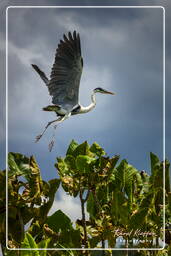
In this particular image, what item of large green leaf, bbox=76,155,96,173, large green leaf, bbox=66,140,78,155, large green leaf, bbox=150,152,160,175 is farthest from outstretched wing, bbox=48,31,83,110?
large green leaf, bbox=150,152,160,175

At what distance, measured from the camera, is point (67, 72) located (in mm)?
6129

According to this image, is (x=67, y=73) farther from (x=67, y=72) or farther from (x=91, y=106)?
(x=91, y=106)

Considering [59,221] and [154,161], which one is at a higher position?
[154,161]

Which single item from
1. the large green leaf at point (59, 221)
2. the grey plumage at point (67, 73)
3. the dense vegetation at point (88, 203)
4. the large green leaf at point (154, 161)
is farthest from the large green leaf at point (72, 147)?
the large green leaf at point (154, 161)

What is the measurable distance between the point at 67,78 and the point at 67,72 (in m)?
0.04

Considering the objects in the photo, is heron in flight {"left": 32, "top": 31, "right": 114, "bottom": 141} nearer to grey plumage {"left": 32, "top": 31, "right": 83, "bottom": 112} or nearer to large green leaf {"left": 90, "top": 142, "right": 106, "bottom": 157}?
grey plumage {"left": 32, "top": 31, "right": 83, "bottom": 112}

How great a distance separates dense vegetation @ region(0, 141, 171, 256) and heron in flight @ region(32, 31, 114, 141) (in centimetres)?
28

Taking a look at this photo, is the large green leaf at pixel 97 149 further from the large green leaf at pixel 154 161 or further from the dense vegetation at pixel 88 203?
the large green leaf at pixel 154 161

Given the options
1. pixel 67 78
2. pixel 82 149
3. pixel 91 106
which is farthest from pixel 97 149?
pixel 67 78

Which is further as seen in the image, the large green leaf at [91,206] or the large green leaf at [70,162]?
the large green leaf at [91,206]

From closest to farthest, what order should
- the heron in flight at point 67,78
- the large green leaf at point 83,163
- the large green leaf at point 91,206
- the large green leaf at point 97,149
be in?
the heron in flight at point 67,78 → the large green leaf at point 97,149 → the large green leaf at point 83,163 → the large green leaf at point 91,206

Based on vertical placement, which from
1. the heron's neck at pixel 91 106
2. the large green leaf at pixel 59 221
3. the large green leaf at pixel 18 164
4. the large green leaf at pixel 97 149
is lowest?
the large green leaf at pixel 59 221

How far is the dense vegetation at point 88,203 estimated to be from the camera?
20.6 feet

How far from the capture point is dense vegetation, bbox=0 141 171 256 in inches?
247
